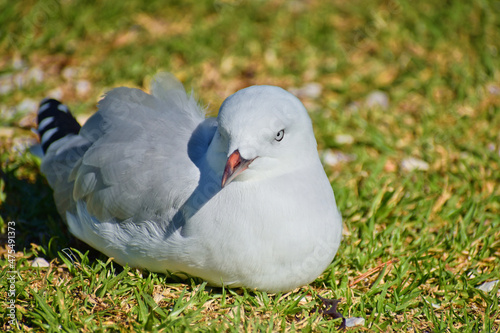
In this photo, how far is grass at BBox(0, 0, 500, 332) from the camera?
9.70 feet

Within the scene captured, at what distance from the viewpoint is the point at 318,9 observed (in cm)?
587

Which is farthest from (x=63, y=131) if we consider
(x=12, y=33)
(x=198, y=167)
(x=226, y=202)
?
(x=12, y=33)

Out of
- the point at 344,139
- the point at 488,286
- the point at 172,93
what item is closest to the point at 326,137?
the point at 344,139

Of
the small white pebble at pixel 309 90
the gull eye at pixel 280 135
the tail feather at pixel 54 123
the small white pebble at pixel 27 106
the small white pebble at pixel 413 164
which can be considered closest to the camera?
the gull eye at pixel 280 135

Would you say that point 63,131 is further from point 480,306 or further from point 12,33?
point 480,306

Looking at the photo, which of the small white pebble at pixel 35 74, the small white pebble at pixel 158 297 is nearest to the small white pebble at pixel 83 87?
the small white pebble at pixel 35 74

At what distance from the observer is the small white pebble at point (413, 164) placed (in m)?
4.31

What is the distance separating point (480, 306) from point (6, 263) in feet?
8.39

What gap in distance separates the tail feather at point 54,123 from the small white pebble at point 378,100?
8.01 ft

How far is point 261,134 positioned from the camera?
2.51 metres

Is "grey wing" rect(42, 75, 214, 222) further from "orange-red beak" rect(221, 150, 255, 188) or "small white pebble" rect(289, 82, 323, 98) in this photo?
"small white pebble" rect(289, 82, 323, 98)

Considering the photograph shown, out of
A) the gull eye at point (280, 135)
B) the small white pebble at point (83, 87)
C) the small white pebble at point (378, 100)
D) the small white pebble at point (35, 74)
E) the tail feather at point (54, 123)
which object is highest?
the gull eye at point (280, 135)

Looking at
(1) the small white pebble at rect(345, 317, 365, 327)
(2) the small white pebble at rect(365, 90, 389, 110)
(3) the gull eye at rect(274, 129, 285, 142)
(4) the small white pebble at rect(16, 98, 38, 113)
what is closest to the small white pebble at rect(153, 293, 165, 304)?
(1) the small white pebble at rect(345, 317, 365, 327)

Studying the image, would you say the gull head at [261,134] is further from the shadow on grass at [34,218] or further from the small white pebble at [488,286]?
the small white pebble at [488,286]
